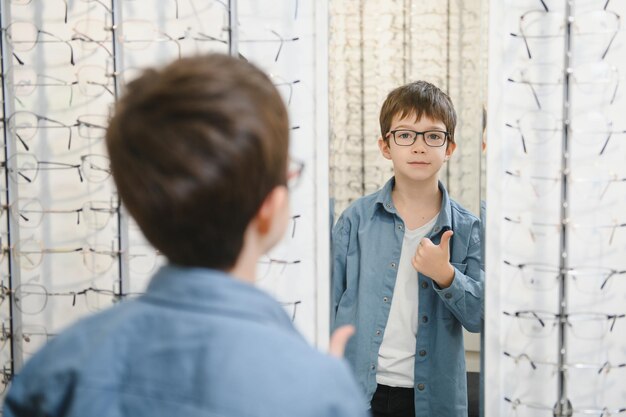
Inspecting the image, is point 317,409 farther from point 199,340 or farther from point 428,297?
point 428,297

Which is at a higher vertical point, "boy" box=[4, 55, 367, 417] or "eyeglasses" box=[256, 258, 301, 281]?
"boy" box=[4, 55, 367, 417]

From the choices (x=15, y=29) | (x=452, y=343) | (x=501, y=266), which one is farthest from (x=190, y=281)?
(x=15, y=29)

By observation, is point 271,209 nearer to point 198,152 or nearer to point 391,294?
point 198,152

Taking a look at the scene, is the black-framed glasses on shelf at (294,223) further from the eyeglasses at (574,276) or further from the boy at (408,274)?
the eyeglasses at (574,276)

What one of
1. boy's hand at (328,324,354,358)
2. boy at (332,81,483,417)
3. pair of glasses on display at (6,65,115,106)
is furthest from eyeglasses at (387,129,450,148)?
boy's hand at (328,324,354,358)

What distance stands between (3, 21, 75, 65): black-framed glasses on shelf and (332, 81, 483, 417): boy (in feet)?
1.96

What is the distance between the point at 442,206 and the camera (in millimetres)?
1231

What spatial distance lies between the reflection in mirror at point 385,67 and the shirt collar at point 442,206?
0.56 meters

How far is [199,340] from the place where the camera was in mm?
458

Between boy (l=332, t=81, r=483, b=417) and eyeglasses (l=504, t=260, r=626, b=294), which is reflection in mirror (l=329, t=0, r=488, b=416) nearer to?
boy (l=332, t=81, r=483, b=417)

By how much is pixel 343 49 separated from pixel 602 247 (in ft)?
3.32

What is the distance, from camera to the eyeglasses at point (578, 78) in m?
1.03

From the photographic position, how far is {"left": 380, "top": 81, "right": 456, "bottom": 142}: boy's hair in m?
1.24

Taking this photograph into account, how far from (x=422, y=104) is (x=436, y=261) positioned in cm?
30
